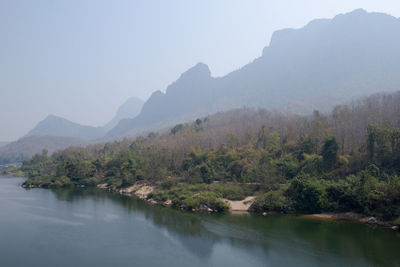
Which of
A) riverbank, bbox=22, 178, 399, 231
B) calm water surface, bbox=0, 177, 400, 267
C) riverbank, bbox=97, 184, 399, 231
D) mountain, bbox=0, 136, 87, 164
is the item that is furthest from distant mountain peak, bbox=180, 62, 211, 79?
calm water surface, bbox=0, 177, 400, 267

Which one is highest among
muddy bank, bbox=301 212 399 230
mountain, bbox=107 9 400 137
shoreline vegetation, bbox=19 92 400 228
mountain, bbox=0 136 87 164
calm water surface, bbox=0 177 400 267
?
mountain, bbox=107 9 400 137

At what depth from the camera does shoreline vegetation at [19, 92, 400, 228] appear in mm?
24891

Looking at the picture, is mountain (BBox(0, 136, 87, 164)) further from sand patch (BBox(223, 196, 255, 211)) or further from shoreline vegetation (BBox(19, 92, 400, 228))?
sand patch (BBox(223, 196, 255, 211))

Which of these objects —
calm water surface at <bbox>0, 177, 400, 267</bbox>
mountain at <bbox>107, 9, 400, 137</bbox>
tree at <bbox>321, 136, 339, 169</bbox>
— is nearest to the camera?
calm water surface at <bbox>0, 177, 400, 267</bbox>

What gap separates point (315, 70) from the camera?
117 m

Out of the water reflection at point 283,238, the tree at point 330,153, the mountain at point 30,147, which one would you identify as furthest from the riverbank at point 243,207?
the mountain at point 30,147

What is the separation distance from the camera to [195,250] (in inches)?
731

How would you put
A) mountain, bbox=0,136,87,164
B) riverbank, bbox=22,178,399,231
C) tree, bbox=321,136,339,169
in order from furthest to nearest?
1. mountain, bbox=0,136,87,164
2. tree, bbox=321,136,339,169
3. riverbank, bbox=22,178,399,231

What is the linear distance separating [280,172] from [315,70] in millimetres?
94565

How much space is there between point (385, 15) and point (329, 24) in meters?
19.9

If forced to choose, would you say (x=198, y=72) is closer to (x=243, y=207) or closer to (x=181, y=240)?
(x=243, y=207)

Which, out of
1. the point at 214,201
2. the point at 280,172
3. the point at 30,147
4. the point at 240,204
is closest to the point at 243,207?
the point at 240,204

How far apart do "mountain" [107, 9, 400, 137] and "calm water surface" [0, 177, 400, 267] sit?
223 feet

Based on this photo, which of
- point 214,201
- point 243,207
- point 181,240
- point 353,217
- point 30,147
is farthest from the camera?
point 30,147
